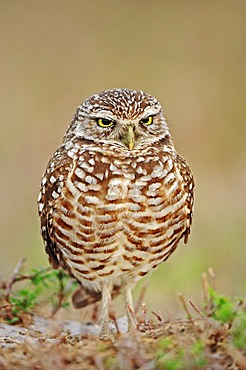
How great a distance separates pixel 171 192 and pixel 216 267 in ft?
12.3

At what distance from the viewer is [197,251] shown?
9.26 meters

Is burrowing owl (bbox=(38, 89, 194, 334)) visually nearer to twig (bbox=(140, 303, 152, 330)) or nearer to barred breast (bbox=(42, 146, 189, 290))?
barred breast (bbox=(42, 146, 189, 290))

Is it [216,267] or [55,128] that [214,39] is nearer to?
[55,128]

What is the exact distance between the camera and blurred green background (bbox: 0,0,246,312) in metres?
9.50

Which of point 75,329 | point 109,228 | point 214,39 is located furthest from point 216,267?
point 214,39

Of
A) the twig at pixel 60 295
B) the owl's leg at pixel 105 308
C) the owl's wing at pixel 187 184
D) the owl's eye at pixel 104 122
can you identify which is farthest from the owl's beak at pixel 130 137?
the twig at pixel 60 295

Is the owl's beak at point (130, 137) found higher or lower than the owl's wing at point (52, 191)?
higher

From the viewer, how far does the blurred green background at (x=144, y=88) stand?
31.2 ft

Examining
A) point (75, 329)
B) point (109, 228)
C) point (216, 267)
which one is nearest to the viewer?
point (109, 228)

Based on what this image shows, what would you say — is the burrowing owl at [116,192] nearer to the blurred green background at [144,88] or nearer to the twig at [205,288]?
the twig at [205,288]

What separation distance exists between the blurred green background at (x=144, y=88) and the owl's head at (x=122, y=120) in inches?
118

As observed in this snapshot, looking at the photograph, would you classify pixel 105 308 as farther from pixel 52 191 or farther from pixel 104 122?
pixel 104 122

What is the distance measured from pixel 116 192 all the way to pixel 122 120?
40 cm

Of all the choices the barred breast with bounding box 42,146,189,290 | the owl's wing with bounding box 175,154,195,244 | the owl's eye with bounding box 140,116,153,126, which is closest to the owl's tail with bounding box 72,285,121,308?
the barred breast with bounding box 42,146,189,290
